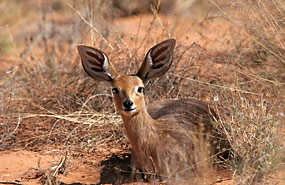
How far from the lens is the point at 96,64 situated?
497 cm

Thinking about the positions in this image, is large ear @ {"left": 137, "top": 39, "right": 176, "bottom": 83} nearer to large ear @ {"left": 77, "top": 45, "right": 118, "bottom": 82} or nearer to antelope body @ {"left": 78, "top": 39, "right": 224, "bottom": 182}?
antelope body @ {"left": 78, "top": 39, "right": 224, "bottom": 182}

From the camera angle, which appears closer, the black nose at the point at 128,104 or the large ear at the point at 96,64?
the black nose at the point at 128,104

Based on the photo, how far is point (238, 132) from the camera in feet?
14.7

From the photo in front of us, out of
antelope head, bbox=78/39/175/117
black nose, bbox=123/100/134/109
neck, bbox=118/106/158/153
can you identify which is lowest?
neck, bbox=118/106/158/153

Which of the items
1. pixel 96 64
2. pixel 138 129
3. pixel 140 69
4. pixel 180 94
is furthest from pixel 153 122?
pixel 180 94

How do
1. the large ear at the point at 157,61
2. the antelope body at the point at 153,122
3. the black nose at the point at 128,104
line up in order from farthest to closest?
the large ear at the point at 157,61 → the antelope body at the point at 153,122 → the black nose at the point at 128,104

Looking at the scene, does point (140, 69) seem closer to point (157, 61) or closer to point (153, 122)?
point (157, 61)

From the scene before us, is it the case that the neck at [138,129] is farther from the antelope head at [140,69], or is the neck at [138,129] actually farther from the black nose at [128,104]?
the black nose at [128,104]

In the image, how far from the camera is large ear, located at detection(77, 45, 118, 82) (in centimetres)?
488

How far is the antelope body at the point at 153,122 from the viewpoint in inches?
181

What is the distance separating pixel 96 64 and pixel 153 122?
798 millimetres

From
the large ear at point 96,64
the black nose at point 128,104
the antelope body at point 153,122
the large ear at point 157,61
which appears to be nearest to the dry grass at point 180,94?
the antelope body at point 153,122

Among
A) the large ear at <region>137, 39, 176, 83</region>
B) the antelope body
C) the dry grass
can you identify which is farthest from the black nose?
the dry grass

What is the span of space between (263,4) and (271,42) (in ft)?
1.77
